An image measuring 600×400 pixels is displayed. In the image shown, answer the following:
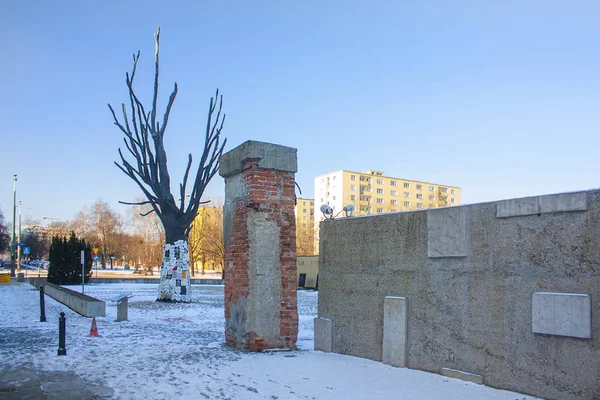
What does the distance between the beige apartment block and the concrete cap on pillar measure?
92367 mm

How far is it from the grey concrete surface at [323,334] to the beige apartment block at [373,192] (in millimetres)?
92652

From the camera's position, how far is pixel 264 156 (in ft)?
30.0

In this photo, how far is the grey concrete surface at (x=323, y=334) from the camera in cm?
891

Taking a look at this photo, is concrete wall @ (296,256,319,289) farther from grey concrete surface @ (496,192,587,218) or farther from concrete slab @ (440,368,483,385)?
grey concrete surface @ (496,192,587,218)

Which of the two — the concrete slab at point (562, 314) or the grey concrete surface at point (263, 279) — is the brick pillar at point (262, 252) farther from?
the concrete slab at point (562, 314)

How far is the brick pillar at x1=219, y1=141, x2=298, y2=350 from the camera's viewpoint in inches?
355

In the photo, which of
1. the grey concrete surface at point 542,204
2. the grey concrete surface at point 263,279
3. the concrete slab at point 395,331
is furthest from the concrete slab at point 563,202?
the grey concrete surface at point 263,279

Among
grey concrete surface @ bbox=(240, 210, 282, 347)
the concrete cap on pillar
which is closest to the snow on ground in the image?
grey concrete surface @ bbox=(240, 210, 282, 347)

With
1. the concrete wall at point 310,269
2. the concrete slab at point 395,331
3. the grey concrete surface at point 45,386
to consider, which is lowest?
the concrete wall at point 310,269

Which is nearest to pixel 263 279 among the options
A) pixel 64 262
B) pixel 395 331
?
pixel 395 331

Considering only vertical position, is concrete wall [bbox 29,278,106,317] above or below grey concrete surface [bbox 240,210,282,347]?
below

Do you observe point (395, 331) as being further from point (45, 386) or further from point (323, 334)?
point (45, 386)

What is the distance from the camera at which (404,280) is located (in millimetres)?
7645

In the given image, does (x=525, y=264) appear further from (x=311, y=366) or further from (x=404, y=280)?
(x=311, y=366)
